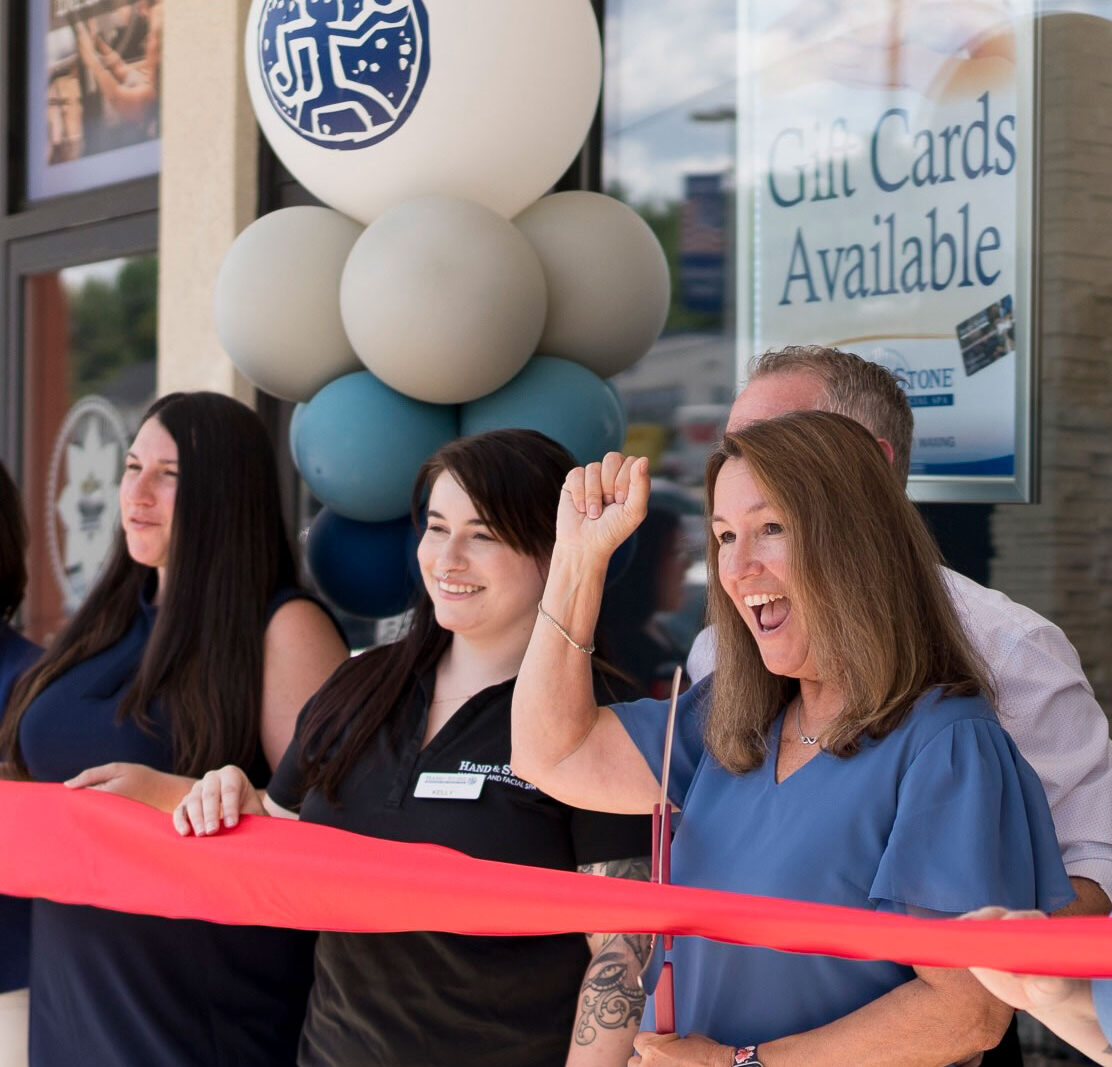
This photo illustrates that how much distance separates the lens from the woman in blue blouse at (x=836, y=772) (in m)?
1.57

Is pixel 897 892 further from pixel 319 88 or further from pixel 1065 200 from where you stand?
pixel 1065 200

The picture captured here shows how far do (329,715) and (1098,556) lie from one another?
1.71m

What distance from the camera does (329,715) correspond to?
2.32 metres

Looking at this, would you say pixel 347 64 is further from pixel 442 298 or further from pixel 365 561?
pixel 365 561

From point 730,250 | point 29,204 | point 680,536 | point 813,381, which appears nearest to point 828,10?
point 730,250

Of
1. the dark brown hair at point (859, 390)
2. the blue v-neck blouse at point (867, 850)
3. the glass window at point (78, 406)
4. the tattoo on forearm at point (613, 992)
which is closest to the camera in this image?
the blue v-neck blouse at point (867, 850)

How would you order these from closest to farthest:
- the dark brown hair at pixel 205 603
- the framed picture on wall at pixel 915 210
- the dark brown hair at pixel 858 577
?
1. the dark brown hair at pixel 858 577
2. the dark brown hair at pixel 205 603
3. the framed picture on wall at pixel 915 210

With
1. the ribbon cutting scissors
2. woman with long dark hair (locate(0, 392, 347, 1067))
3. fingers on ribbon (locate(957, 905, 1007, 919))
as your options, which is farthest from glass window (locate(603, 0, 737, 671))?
fingers on ribbon (locate(957, 905, 1007, 919))

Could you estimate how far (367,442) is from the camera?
271 centimetres

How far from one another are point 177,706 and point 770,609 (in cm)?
118

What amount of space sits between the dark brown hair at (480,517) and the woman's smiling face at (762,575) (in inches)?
21.0

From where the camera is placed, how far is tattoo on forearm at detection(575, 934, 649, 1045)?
196 centimetres

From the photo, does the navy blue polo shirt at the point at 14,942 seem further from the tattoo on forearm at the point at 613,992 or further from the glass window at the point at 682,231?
the glass window at the point at 682,231

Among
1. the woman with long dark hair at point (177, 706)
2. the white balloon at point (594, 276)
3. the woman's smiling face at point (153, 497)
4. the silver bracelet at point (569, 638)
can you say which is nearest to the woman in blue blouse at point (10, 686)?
the woman with long dark hair at point (177, 706)
